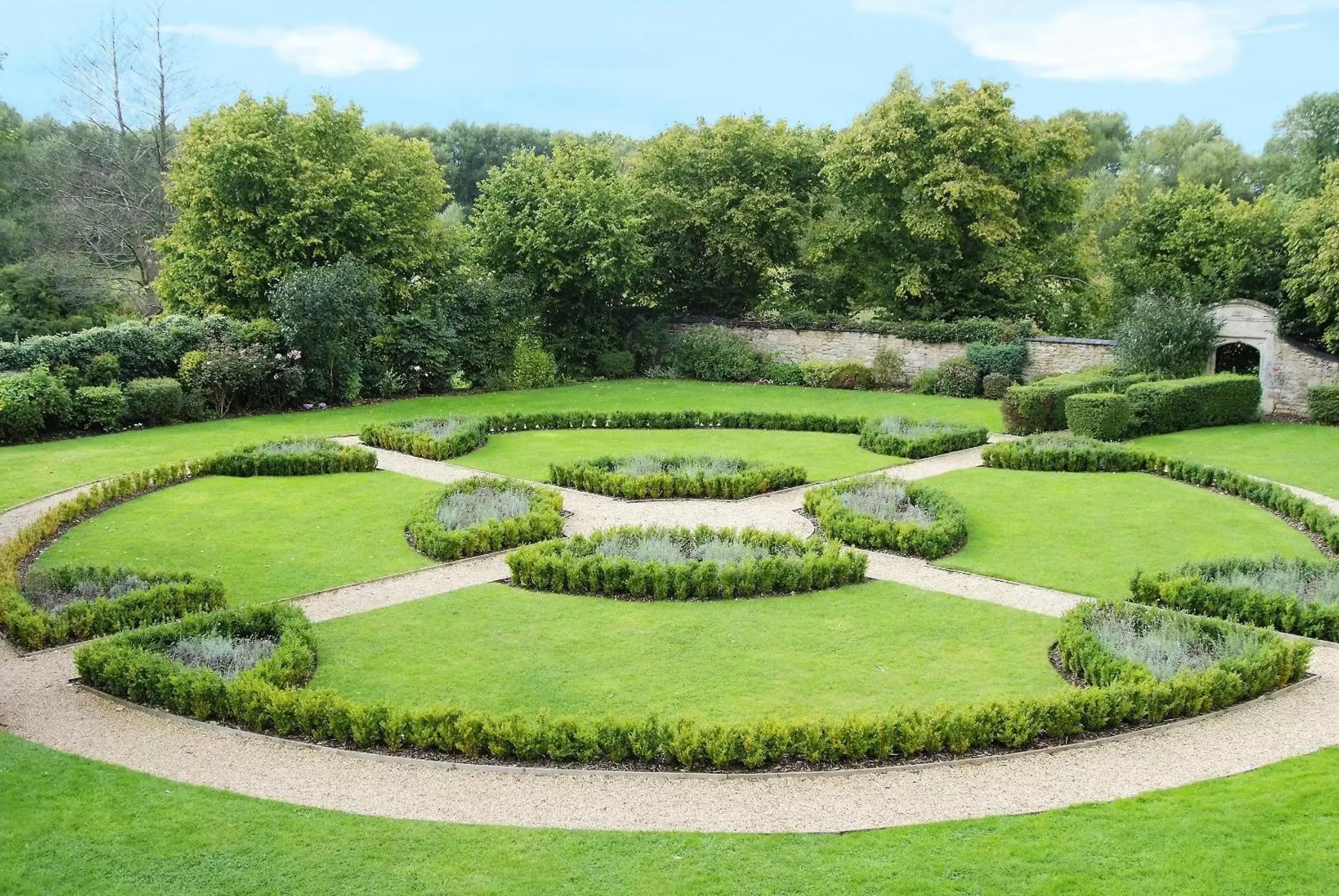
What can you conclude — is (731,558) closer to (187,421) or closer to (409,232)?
(187,421)

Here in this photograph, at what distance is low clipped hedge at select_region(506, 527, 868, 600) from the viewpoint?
12.2 metres

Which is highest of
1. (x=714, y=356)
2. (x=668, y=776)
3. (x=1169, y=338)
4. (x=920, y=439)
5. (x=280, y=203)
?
(x=280, y=203)

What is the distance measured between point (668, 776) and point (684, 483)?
9.35 meters

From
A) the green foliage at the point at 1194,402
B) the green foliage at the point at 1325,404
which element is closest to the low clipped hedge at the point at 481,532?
the green foliage at the point at 1194,402

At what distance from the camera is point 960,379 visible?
30.2m

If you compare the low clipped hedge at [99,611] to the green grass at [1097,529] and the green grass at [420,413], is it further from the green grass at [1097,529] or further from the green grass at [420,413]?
the green grass at [1097,529]

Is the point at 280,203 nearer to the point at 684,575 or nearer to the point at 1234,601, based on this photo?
the point at 684,575

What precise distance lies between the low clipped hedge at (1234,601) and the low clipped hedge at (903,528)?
8.33 ft

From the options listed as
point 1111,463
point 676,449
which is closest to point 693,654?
point 676,449

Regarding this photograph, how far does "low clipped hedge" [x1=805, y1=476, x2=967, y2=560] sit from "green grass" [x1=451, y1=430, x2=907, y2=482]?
2.95 meters

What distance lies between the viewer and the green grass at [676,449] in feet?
64.5

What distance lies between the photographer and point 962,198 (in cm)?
3175

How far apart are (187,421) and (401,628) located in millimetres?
16514

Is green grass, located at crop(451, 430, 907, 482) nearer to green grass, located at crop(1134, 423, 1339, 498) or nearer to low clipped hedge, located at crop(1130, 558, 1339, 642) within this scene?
green grass, located at crop(1134, 423, 1339, 498)
